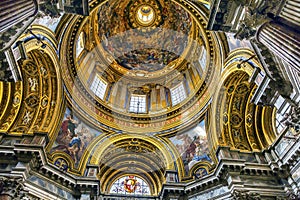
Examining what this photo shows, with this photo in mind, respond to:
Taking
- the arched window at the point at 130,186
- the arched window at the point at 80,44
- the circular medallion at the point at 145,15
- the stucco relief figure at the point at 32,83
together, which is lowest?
the arched window at the point at 130,186

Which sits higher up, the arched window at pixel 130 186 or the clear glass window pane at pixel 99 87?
the clear glass window pane at pixel 99 87

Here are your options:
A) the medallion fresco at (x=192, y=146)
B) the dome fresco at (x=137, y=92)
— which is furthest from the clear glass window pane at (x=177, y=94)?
the medallion fresco at (x=192, y=146)

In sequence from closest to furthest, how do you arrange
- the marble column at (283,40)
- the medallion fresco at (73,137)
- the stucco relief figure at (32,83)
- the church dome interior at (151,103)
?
the marble column at (283,40) < the church dome interior at (151,103) < the stucco relief figure at (32,83) < the medallion fresco at (73,137)

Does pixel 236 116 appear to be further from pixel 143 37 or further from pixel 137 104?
pixel 143 37

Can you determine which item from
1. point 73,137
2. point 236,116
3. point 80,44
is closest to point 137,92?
point 80,44

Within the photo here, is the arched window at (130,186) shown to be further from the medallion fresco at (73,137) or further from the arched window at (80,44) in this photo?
the arched window at (80,44)

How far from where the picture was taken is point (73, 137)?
52.2ft

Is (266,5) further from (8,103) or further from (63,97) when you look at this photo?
(8,103)

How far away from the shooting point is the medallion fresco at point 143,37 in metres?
22.2

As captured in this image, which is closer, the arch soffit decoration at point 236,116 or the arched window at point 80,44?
the arch soffit decoration at point 236,116

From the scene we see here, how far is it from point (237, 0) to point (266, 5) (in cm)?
171

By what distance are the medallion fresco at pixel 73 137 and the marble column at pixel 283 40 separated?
38.8 ft

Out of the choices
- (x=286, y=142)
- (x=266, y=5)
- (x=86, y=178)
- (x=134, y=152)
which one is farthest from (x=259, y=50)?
(x=134, y=152)

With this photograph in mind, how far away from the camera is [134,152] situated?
18.9 meters
